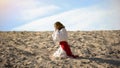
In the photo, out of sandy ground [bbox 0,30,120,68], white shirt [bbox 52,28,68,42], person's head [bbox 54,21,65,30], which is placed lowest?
sandy ground [bbox 0,30,120,68]

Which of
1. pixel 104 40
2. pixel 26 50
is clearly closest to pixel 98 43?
pixel 104 40

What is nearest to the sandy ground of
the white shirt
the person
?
the person

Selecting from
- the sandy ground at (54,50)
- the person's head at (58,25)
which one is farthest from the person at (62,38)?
the sandy ground at (54,50)

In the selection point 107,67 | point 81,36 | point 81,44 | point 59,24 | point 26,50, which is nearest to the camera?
point 107,67

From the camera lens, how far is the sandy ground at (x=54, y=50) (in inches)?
459

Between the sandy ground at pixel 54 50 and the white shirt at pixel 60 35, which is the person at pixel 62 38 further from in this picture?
the sandy ground at pixel 54 50

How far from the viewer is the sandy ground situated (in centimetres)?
1165

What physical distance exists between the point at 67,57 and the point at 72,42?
2796 millimetres

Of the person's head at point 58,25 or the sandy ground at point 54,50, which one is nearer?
the sandy ground at point 54,50

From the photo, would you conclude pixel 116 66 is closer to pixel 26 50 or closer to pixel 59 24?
pixel 59 24

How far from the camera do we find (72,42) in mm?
14969

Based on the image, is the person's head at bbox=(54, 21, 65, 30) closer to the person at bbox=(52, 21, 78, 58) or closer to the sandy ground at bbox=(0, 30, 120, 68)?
the person at bbox=(52, 21, 78, 58)

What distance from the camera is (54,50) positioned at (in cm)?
1365

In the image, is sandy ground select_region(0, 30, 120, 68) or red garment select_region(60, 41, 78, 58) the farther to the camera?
red garment select_region(60, 41, 78, 58)
